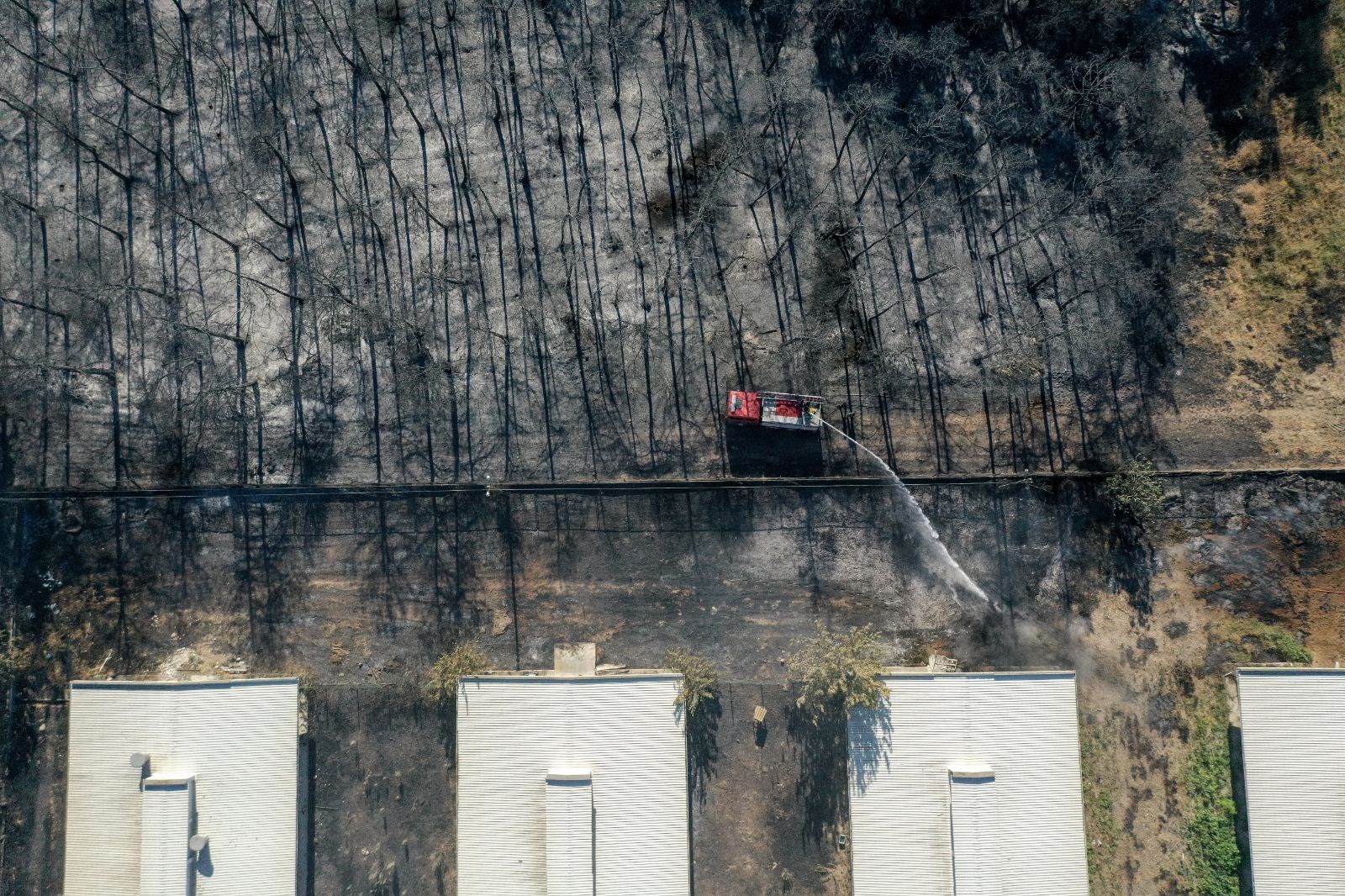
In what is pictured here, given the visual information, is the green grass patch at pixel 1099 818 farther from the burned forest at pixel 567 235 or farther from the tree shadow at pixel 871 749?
the burned forest at pixel 567 235

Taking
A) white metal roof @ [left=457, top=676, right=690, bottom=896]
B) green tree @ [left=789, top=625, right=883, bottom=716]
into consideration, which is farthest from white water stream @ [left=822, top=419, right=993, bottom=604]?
white metal roof @ [left=457, top=676, right=690, bottom=896]

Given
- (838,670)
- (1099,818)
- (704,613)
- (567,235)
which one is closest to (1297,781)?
(1099,818)

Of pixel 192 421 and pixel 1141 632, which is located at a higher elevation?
pixel 192 421

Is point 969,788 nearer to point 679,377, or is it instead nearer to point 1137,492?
point 1137,492

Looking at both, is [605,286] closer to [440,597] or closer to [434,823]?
[440,597]

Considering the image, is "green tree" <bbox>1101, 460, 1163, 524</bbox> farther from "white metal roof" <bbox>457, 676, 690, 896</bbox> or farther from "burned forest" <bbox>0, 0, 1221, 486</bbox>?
"white metal roof" <bbox>457, 676, 690, 896</bbox>

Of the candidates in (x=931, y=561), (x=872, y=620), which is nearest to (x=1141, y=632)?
(x=931, y=561)
